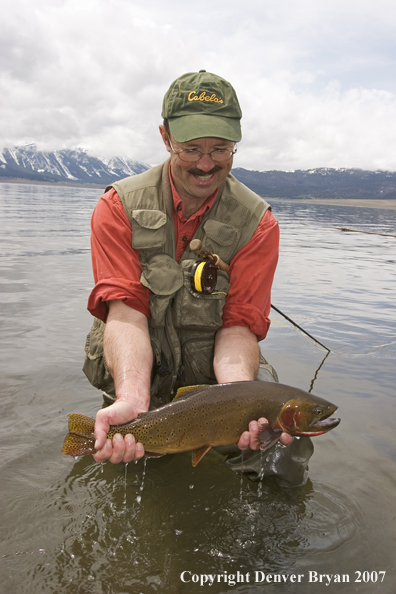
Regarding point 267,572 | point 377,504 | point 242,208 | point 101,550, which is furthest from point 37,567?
point 242,208

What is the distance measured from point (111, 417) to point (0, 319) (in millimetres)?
5488

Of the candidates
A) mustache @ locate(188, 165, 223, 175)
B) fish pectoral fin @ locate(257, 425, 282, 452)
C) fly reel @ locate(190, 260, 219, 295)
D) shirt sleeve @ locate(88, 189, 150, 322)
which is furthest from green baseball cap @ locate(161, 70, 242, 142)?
fish pectoral fin @ locate(257, 425, 282, 452)

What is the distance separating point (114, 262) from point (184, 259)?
0.62 metres

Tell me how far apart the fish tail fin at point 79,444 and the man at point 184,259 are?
2.20ft

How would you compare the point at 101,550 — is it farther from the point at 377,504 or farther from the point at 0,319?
the point at 0,319

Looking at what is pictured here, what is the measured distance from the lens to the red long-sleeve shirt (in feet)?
13.0

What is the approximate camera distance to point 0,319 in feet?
25.9

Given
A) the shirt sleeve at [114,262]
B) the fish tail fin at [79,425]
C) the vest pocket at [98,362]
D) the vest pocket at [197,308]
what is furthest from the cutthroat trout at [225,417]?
the vest pocket at [98,362]

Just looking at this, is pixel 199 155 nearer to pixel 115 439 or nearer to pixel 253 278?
pixel 253 278

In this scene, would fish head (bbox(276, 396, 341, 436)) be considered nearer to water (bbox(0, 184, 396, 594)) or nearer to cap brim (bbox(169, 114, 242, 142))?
water (bbox(0, 184, 396, 594))

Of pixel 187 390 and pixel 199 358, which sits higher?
pixel 187 390

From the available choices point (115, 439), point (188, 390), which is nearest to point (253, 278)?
point (188, 390)

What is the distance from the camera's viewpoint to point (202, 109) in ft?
12.4

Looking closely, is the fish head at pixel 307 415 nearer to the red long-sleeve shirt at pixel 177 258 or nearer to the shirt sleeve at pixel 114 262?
the red long-sleeve shirt at pixel 177 258
